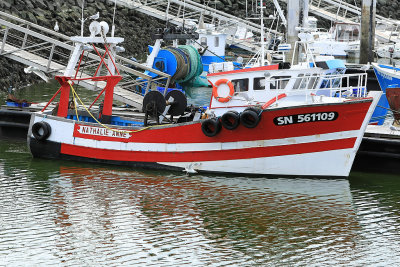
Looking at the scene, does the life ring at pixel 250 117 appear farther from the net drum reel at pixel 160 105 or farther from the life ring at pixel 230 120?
the net drum reel at pixel 160 105

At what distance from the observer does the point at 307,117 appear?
16.8 m

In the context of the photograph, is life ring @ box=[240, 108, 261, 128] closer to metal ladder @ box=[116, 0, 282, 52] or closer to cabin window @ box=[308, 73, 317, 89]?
cabin window @ box=[308, 73, 317, 89]

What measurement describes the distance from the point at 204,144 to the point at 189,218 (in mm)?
3329

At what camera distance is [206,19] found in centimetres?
4747

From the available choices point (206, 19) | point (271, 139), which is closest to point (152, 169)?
point (271, 139)

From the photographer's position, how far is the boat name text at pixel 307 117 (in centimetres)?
1678

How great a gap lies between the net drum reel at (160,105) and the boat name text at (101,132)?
0.62 metres

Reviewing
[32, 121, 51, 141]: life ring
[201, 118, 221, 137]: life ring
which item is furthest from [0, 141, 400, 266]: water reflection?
[201, 118, 221, 137]: life ring

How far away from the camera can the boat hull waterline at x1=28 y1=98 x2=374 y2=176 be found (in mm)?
16875

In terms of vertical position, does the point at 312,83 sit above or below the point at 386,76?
below

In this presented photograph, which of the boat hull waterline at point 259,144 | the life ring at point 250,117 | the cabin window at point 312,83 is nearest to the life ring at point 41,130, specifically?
the boat hull waterline at point 259,144

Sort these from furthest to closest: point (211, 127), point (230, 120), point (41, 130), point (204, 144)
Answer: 1. point (41, 130)
2. point (204, 144)
3. point (211, 127)
4. point (230, 120)

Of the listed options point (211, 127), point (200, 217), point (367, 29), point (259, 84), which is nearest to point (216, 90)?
point (259, 84)

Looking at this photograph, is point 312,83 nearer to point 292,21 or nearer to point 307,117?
point 307,117
